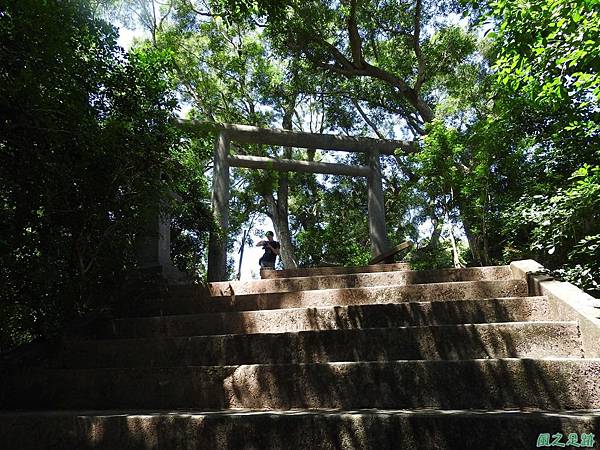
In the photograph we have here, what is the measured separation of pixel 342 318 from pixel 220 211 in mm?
5718

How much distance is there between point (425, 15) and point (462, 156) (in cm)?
498

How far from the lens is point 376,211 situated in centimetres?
1019

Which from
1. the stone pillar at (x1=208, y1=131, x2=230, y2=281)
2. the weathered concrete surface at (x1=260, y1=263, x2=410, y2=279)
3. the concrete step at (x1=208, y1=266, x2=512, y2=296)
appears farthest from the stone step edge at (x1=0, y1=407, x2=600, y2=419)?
the stone pillar at (x1=208, y1=131, x2=230, y2=281)

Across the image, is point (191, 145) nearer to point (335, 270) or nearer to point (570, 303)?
point (335, 270)

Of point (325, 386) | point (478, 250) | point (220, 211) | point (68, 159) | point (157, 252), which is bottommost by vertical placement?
point (325, 386)

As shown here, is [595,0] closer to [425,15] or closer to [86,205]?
[86,205]

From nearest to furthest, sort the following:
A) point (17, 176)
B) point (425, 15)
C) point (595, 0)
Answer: point (595, 0) → point (17, 176) → point (425, 15)

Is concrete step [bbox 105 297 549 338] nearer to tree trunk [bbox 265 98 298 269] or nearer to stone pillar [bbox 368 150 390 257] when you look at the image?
stone pillar [bbox 368 150 390 257]

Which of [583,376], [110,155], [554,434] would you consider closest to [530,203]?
[583,376]

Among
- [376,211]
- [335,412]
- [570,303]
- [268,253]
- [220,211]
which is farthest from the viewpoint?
[376,211]

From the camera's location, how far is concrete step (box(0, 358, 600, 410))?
83.7 inches

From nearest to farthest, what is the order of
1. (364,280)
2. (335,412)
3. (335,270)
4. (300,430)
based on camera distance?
(300,430) → (335,412) → (364,280) → (335,270)

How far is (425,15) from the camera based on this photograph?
34.6 feet
